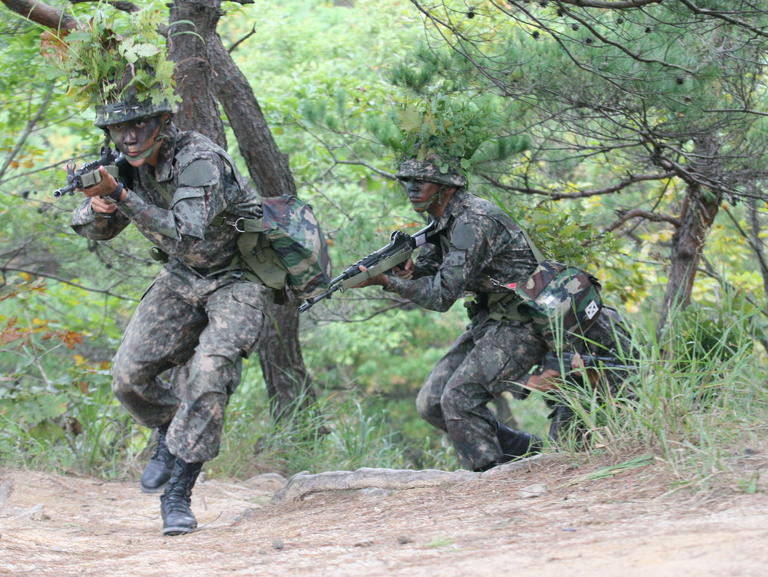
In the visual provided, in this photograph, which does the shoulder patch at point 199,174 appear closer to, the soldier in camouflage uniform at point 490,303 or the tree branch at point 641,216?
the soldier in camouflage uniform at point 490,303

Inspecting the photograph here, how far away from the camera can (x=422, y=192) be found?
18.2ft

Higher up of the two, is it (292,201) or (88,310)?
(292,201)

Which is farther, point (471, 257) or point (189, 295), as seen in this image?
point (471, 257)

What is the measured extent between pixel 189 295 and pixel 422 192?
5.06 feet

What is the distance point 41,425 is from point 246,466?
1507 millimetres

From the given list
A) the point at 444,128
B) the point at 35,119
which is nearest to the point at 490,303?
the point at 444,128

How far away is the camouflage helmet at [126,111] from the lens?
4559 millimetres

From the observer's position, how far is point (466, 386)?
5508 millimetres

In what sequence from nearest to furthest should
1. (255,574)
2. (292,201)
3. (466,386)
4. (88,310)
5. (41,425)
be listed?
1. (255,574)
2. (292,201)
3. (466,386)
4. (41,425)
5. (88,310)

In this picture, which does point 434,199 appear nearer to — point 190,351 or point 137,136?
point 190,351

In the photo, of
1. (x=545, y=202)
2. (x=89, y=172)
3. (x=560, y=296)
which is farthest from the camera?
(x=545, y=202)

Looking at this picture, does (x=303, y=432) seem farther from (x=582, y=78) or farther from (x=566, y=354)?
(x=582, y=78)

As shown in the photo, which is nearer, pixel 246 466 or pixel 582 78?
pixel 582 78

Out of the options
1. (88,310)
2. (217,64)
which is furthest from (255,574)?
(88,310)
